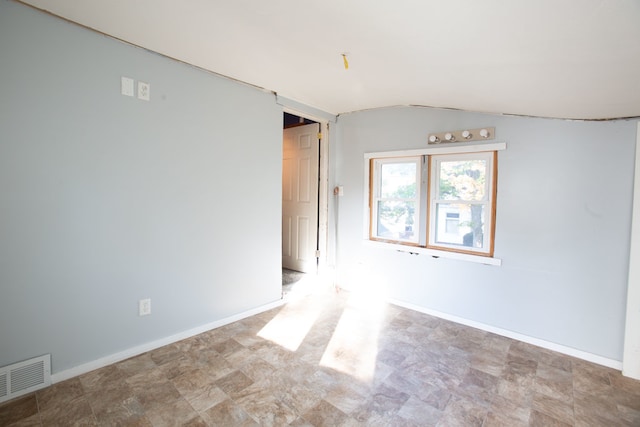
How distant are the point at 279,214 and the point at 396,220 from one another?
1428mm

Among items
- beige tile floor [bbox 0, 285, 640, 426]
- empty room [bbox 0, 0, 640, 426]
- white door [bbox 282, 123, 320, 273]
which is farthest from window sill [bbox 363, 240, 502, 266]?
white door [bbox 282, 123, 320, 273]

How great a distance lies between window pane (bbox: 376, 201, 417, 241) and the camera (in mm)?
3525

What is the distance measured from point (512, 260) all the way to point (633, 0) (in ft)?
7.28

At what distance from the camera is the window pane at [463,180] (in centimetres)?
299

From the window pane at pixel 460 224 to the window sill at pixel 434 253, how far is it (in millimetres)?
127

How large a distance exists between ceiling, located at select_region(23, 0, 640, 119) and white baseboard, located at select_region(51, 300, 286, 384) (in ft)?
7.75

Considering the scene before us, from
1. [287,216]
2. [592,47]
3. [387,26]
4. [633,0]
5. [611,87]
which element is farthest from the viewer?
[287,216]

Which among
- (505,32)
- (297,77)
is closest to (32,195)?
(297,77)

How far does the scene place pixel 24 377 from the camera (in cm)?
189

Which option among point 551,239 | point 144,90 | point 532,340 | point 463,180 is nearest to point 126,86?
point 144,90

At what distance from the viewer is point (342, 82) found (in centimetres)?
283

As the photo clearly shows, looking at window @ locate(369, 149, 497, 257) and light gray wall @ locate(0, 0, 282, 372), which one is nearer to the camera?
light gray wall @ locate(0, 0, 282, 372)

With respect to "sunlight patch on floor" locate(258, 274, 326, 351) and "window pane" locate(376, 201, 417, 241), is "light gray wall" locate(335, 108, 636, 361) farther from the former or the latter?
"sunlight patch on floor" locate(258, 274, 326, 351)

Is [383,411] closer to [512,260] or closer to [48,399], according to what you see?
[512,260]
